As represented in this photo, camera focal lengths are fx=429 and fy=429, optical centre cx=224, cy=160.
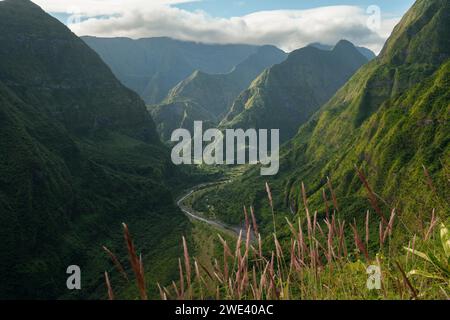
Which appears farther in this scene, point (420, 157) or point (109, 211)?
point (109, 211)

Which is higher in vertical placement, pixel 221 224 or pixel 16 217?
pixel 16 217

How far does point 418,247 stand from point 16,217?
130m

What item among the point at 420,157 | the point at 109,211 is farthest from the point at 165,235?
the point at 420,157

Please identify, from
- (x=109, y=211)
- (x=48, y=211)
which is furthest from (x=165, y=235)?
Answer: (x=48, y=211)

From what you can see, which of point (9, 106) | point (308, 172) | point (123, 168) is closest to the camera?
point (9, 106)

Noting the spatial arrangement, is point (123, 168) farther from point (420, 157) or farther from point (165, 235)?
point (420, 157)

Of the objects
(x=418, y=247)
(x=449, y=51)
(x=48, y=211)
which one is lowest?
(x=48, y=211)

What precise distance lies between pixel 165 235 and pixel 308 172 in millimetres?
69519

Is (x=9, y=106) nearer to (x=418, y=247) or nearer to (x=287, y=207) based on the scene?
(x=287, y=207)

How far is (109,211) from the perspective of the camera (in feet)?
521

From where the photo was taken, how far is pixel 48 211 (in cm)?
13325
